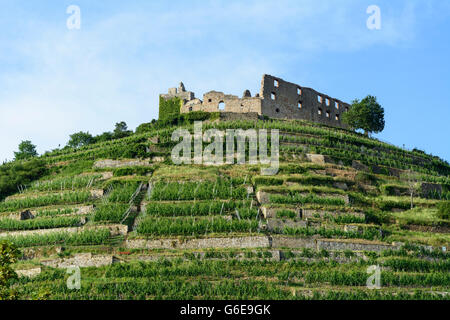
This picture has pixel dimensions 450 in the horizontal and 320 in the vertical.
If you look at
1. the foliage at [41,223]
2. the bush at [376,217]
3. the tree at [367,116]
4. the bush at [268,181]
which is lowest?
the foliage at [41,223]

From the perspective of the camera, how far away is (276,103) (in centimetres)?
5469

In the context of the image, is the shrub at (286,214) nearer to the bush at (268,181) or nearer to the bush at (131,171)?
the bush at (268,181)

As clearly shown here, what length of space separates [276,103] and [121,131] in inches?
600

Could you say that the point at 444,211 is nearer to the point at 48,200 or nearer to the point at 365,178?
the point at 365,178

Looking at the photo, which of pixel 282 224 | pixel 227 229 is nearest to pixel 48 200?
pixel 227 229

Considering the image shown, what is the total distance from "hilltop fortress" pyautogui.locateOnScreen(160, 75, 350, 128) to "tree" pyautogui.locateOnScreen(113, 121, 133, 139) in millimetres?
5177

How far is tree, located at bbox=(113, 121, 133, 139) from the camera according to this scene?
181ft

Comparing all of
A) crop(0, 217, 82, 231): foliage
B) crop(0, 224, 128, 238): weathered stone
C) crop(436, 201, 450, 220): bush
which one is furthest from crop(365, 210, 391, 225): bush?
crop(0, 217, 82, 231): foliage

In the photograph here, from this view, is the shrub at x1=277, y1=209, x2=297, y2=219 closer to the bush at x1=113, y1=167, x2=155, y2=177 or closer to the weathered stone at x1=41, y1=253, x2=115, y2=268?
the weathered stone at x1=41, y1=253, x2=115, y2=268

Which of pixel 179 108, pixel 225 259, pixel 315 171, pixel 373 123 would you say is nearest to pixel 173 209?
pixel 225 259

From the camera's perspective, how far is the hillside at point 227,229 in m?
23.9

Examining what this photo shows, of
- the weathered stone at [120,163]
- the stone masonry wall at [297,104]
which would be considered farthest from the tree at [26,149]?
the stone masonry wall at [297,104]

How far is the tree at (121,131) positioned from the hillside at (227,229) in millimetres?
12922
